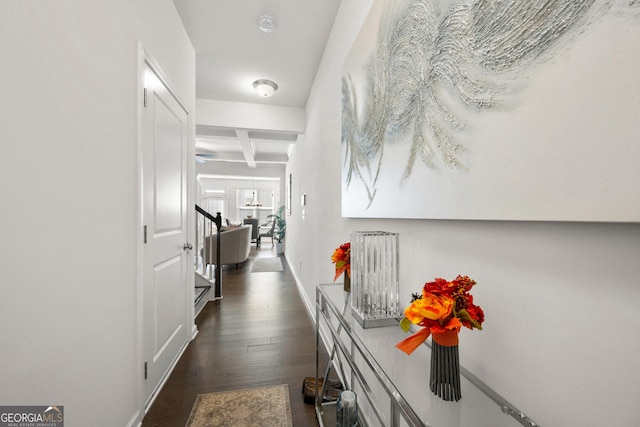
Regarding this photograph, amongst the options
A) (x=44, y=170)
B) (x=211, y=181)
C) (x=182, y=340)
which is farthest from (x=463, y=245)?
(x=211, y=181)

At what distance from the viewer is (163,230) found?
189 cm

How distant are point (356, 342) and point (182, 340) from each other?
2.04 meters

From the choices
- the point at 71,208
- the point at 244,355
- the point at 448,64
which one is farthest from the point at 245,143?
the point at 448,64

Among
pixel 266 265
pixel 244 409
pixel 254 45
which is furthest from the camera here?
pixel 266 265

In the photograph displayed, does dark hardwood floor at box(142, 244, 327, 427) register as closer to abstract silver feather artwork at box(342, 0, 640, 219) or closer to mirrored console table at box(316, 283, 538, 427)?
mirrored console table at box(316, 283, 538, 427)

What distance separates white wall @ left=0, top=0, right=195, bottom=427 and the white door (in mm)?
165

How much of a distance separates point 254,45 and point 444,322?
2.85 meters

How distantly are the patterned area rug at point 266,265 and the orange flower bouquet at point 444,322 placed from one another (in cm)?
489

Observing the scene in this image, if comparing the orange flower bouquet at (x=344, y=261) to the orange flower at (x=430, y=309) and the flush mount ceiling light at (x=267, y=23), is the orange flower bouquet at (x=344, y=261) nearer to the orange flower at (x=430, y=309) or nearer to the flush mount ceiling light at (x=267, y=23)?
the orange flower at (x=430, y=309)

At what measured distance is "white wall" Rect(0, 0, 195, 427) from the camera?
0.80 metres

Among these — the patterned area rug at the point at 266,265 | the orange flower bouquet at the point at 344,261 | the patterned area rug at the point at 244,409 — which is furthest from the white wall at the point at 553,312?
the patterned area rug at the point at 266,265

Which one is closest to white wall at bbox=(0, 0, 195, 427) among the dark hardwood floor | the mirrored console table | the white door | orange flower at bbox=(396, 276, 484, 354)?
the white door

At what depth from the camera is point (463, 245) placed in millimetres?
747
